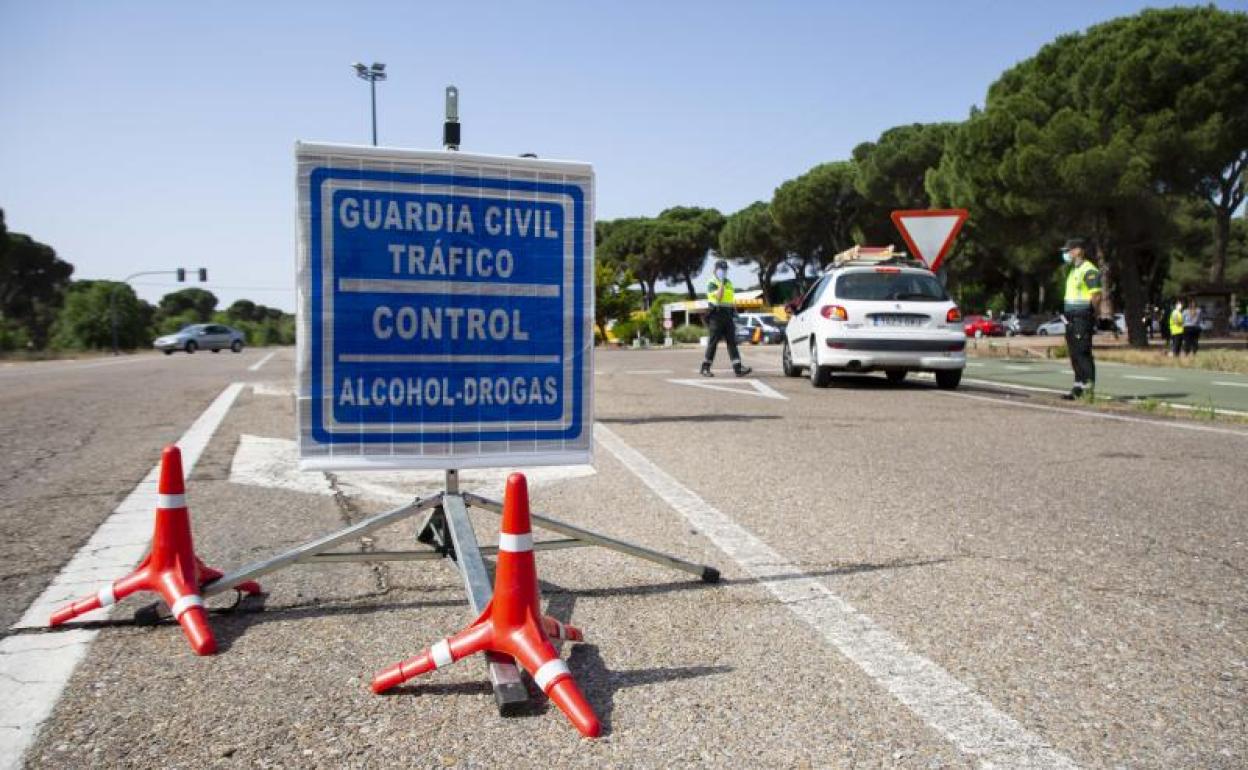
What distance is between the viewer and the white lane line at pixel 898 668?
2.19 meters

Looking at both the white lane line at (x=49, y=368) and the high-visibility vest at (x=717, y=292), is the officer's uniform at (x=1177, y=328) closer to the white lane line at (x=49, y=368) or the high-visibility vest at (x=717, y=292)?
the high-visibility vest at (x=717, y=292)

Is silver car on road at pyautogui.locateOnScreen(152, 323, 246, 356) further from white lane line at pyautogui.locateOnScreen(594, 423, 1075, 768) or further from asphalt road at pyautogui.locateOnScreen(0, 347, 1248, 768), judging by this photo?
white lane line at pyautogui.locateOnScreen(594, 423, 1075, 768)

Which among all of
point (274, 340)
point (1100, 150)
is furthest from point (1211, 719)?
point (274, 340)

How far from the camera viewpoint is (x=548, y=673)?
2400 mm

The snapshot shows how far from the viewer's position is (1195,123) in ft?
94.6

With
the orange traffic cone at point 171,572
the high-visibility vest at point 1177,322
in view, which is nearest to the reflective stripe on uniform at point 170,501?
the orange traffic cone at point 171,572

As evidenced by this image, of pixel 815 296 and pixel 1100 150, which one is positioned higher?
pixel 1100 150

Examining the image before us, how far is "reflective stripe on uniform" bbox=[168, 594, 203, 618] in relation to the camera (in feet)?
9.78

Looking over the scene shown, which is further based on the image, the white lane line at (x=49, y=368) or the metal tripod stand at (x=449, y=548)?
the white lane line at (x=49, y=368)

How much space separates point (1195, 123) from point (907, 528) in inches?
1193

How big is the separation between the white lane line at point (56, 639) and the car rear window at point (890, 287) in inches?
368

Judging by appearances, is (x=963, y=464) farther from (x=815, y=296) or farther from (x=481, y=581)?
(x=815, y=296)

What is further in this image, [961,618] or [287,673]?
[961,618]

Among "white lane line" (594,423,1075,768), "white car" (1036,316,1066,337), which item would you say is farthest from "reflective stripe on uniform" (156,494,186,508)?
"white car" (1036,316,1066,337)
